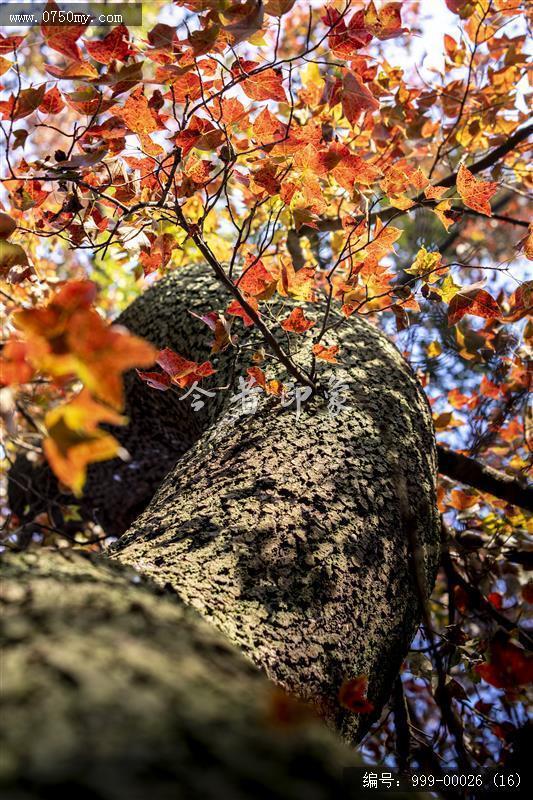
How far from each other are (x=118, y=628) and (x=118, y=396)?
0.79 feet

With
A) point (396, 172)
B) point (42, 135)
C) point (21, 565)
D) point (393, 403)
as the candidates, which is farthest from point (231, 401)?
point (42, 135)

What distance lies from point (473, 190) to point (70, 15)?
1.05 m

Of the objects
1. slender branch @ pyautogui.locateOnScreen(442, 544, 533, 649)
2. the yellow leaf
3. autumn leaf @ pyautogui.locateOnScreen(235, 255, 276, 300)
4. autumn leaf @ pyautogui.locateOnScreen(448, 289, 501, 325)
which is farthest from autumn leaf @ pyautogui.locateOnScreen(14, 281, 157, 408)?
the yellow leaf

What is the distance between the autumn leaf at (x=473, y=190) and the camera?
1.43 m

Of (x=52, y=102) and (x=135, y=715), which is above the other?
(x=52, y=102)

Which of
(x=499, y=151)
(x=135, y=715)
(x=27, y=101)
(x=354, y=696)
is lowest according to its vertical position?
(x=135, y=715)

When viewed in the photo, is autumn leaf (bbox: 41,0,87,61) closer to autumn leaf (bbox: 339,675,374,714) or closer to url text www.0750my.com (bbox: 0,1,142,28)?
url text www.0750my.com (bbox: 0,1,142,28)

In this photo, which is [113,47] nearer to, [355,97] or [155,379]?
[355,97]

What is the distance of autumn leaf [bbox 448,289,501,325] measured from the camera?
57.7 inches

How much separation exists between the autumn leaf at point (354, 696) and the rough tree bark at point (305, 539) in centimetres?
2

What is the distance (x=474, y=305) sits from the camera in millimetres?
1481

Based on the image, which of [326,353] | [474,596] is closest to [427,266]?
[326,353]

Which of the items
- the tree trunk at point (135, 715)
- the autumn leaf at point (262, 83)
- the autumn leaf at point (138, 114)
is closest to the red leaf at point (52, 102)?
the autumn leaf at point (138, 114)

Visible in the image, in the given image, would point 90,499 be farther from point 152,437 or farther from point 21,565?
point 21,565
